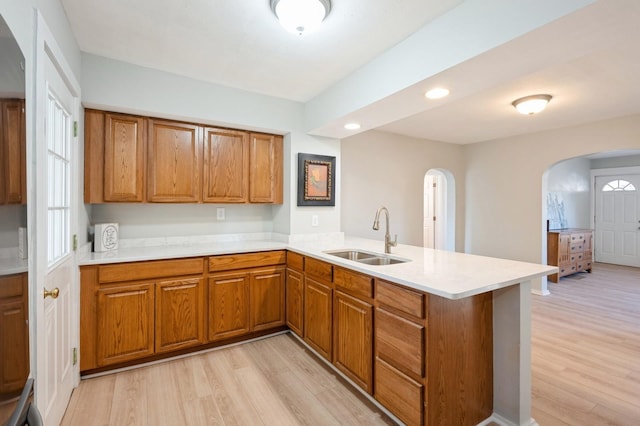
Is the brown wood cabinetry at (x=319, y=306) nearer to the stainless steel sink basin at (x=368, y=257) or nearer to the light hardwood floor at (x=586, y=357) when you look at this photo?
the stainless steel sink basin at (x=368, y=257)

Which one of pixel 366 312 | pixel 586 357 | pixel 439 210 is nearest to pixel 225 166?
pixel 366 312

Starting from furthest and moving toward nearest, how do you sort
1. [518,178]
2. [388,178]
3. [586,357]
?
[518,178] → [388,178] → [586,357]

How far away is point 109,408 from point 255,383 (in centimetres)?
92

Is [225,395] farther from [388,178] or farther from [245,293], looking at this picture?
[388,178]

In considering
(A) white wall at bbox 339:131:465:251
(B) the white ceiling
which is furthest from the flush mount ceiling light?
(A) white wall at bbox 339:131:465:251

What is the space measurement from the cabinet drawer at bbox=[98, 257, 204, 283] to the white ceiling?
1.63m

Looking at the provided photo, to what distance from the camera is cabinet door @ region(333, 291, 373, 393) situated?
1.97 meters

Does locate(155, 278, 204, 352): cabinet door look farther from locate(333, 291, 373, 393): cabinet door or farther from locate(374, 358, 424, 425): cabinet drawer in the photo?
locate(374, 358, 424, 425): cabinet drawer

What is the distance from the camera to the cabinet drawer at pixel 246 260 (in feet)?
8.87

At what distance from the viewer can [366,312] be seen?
199 cm

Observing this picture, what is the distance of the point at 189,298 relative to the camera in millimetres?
2602

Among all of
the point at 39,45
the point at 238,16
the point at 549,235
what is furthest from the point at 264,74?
the point at 549,235

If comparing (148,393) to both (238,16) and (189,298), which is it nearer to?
(189,298)

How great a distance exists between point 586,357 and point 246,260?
10.2 feet
